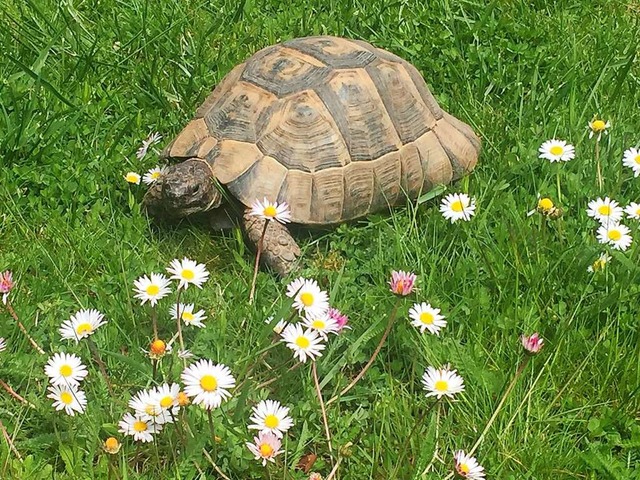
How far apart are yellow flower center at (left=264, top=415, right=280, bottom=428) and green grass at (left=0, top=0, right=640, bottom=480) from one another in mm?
109

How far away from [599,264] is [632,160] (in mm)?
594

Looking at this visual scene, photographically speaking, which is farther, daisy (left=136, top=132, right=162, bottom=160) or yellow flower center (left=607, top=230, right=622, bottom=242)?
daisy (left=136, top=132, right=162, bottom=160)

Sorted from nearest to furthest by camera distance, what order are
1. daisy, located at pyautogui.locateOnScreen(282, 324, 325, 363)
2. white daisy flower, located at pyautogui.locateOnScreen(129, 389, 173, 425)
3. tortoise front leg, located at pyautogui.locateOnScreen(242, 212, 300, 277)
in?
white daisy flower, located at pyautogui.locateOnScreen(129, 389, 173, 425)
daisy, located at pyautogui.locateOnScreen(282, 324, 325, 363)
tortoise front leg, located at pyautogui.locateOnScreen(242, 212, 300, 277)

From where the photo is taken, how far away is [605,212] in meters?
3.25

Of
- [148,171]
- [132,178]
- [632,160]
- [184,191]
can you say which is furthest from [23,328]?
[632,160]


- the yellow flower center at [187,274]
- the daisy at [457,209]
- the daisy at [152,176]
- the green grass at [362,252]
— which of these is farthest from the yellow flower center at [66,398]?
the daisy at [457,209]

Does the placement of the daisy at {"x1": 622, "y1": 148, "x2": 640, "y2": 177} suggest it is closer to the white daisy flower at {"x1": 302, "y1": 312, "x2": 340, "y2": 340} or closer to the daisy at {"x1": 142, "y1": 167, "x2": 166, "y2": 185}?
the white daisy flower at {"x1": 302, "y1": 312, "x2": 340, "y2": 340}

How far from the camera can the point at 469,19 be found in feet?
16.2

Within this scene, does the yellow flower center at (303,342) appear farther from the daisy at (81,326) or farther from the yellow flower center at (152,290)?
the daisy at (81,326)

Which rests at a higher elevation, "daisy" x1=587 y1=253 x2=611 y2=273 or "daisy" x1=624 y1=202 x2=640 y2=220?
"daisy" x1=624 y1=202 x2=640 y2=220

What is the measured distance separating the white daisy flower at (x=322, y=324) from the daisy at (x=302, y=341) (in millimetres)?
19

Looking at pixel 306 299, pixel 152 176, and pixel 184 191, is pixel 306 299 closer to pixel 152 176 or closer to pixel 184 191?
pixel 184 191

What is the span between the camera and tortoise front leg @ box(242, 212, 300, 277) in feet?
11.4

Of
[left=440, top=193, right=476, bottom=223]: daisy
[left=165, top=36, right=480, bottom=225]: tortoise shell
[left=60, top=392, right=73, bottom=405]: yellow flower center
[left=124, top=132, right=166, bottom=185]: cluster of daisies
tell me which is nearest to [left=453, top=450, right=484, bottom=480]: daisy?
[left=60, top=392, right=73, bottom=405]: yellow flower center
